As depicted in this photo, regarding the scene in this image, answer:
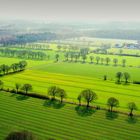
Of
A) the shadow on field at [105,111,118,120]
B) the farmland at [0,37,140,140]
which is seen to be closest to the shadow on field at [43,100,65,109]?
the farmland at [0,37,140,140]

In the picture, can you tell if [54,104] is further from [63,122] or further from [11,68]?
[11,68]

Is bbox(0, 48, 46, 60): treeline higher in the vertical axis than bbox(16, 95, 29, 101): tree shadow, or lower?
higher

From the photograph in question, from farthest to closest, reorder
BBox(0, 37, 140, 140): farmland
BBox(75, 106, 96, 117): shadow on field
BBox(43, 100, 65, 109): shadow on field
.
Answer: BBox(43, 100, 65, 109): shadow on field, BBox(75, 106, 96, 117): shadow on field, BBox(0, 37, 140, 140): farmland

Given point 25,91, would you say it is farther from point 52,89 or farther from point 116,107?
point 116,107

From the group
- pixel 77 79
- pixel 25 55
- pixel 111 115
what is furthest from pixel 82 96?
pixel 25 55

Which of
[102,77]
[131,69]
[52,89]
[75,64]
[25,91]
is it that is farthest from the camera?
[75,64]

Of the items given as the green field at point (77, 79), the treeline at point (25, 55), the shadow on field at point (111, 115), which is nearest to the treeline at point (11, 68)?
the green field at point (77, 79)

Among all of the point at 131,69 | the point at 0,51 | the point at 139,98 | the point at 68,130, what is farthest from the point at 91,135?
the point at 0,51

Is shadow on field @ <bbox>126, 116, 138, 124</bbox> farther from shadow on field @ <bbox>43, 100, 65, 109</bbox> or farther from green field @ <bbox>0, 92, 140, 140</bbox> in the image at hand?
shadow on field @ <bbox>43, 100, 65, 109</bbox>
